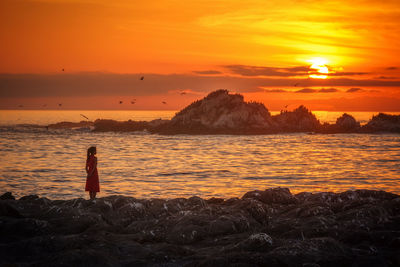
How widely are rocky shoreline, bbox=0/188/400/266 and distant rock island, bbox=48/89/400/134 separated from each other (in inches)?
3169

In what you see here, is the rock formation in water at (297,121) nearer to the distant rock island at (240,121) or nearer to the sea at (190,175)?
the distant rock island at (240,121)

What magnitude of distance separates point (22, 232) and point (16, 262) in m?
2.10

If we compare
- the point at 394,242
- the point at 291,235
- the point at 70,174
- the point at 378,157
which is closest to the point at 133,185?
the point at 70,174

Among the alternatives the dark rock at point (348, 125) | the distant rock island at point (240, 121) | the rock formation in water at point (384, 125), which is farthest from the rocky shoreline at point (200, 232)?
the rock formation in water at point (384, 125)

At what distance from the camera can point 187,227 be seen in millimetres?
13672

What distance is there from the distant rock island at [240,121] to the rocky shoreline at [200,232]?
8050 cm

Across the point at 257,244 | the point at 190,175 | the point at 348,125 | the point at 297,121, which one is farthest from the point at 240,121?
the point at 257,244

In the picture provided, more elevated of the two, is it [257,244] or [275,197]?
[275,197]

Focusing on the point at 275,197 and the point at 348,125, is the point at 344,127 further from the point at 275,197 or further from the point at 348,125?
the point at 275,197

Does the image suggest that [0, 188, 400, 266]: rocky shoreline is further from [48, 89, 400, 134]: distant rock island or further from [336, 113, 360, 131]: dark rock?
[336, 113, 360, 131]: dark rock

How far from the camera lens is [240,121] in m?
99.6

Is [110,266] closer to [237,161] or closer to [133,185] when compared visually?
[133,185]

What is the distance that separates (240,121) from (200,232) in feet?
284

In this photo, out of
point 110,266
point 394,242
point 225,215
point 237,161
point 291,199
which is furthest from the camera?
point 237,161
